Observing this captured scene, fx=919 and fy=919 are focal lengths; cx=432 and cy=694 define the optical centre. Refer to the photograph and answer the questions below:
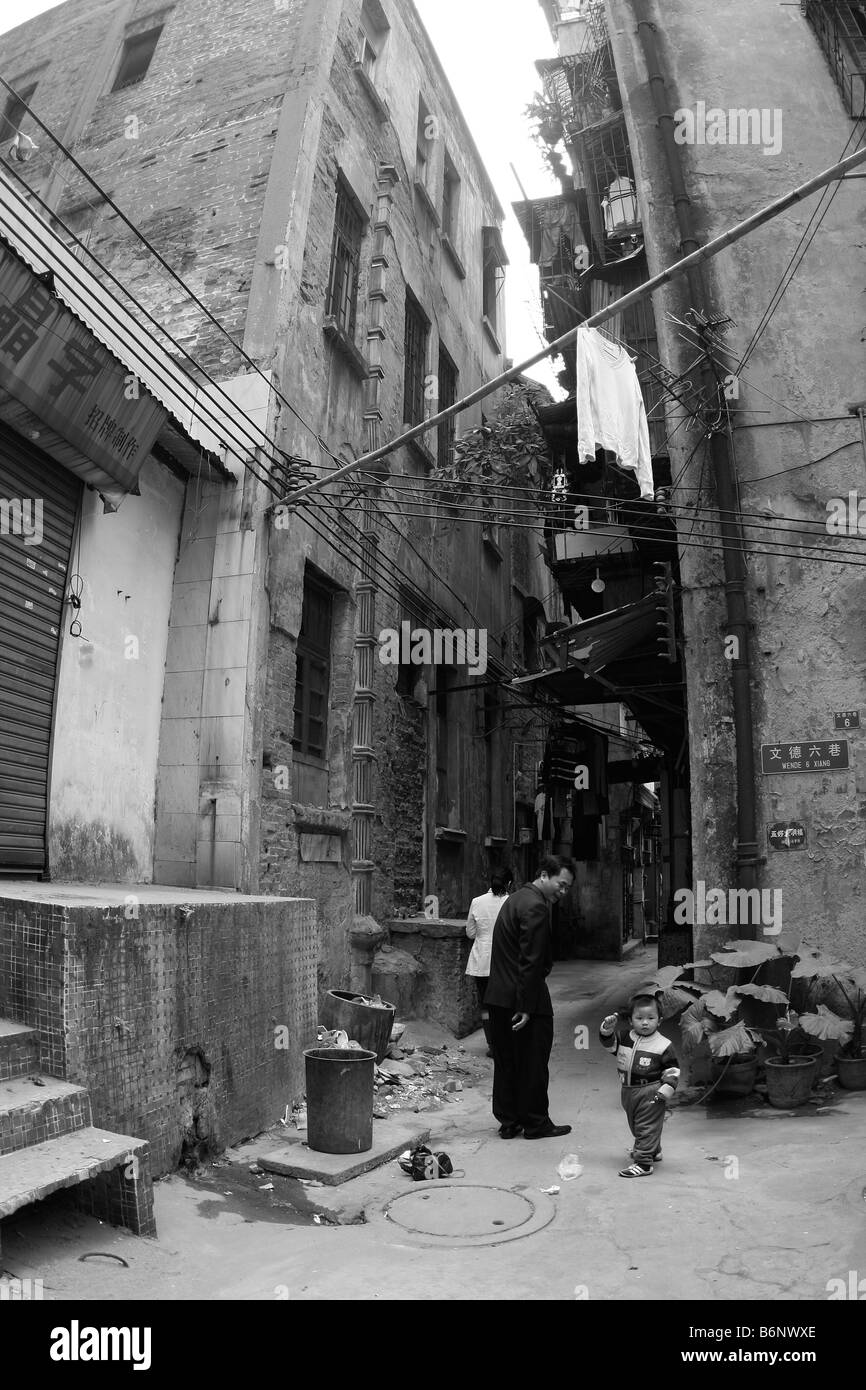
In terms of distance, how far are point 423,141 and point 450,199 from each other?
4.68 feet

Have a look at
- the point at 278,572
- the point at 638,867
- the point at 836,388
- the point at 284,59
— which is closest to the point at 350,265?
the point at 284,59

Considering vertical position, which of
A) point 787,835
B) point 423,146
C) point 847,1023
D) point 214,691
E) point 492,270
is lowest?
point 847,1023

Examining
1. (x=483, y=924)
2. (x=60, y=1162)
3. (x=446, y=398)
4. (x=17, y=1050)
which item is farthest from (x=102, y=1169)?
(x=446, y=398)

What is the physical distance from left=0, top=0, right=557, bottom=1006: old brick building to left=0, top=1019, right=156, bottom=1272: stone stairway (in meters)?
2.92

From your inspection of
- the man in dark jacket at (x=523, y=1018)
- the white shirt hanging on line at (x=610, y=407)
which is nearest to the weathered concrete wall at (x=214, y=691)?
the man in dark jacket at (x=523, y=1018)

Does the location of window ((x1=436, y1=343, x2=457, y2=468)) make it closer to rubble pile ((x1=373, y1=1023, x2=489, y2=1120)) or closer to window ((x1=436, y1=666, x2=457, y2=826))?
window ((x1=436, y1=666, x2=457, y2=826))

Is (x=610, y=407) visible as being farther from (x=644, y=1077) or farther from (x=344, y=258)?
(x=644, y=1077)

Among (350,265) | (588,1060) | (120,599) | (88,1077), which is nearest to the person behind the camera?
(88,1077)

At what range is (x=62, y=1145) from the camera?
3.92m

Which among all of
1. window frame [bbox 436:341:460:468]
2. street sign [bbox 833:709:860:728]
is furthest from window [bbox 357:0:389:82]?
street sign [bbox 833:709:860:728]

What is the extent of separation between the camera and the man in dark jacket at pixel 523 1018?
6293mm

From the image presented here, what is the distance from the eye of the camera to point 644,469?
8.68 meters

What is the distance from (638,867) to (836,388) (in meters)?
21.8

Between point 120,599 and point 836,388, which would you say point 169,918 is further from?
point 836,388
